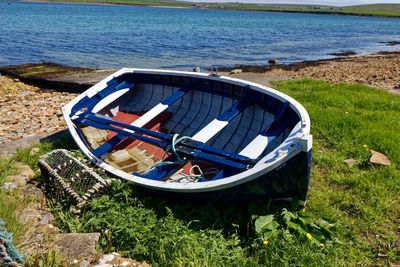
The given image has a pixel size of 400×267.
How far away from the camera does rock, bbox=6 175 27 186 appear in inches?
193

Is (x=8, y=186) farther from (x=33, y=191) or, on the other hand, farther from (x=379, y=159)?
(x=379, y=159)

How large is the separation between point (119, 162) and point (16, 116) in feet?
20.2

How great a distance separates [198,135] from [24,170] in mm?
3329

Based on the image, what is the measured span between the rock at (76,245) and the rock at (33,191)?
151 centimetres

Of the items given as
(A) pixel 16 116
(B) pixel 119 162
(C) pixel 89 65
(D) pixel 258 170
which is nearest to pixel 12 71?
(C) pixel 89 65

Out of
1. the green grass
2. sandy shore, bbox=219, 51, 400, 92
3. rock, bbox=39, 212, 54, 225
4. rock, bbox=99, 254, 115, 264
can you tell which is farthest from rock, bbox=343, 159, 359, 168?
sandy shore, bbox=219, 51, 400, 92

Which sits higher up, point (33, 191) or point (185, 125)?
point (185, 125)

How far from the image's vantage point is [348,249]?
11.2 ft

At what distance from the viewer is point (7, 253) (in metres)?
2.57

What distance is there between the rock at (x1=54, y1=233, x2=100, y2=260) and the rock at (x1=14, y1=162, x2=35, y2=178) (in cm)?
239

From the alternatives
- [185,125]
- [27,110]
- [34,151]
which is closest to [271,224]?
[185,125]

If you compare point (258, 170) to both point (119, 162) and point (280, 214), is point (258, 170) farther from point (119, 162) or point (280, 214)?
point (119, 162)

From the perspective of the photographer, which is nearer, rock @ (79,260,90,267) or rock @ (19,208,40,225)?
rock @ (79,260,90,267)

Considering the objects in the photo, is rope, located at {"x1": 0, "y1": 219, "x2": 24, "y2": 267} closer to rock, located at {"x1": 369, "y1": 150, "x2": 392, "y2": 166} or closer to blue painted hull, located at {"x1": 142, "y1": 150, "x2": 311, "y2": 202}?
blue painted hull, located at {"x1": 142, "y1": 150, "x2": 311, "y2": 202}
